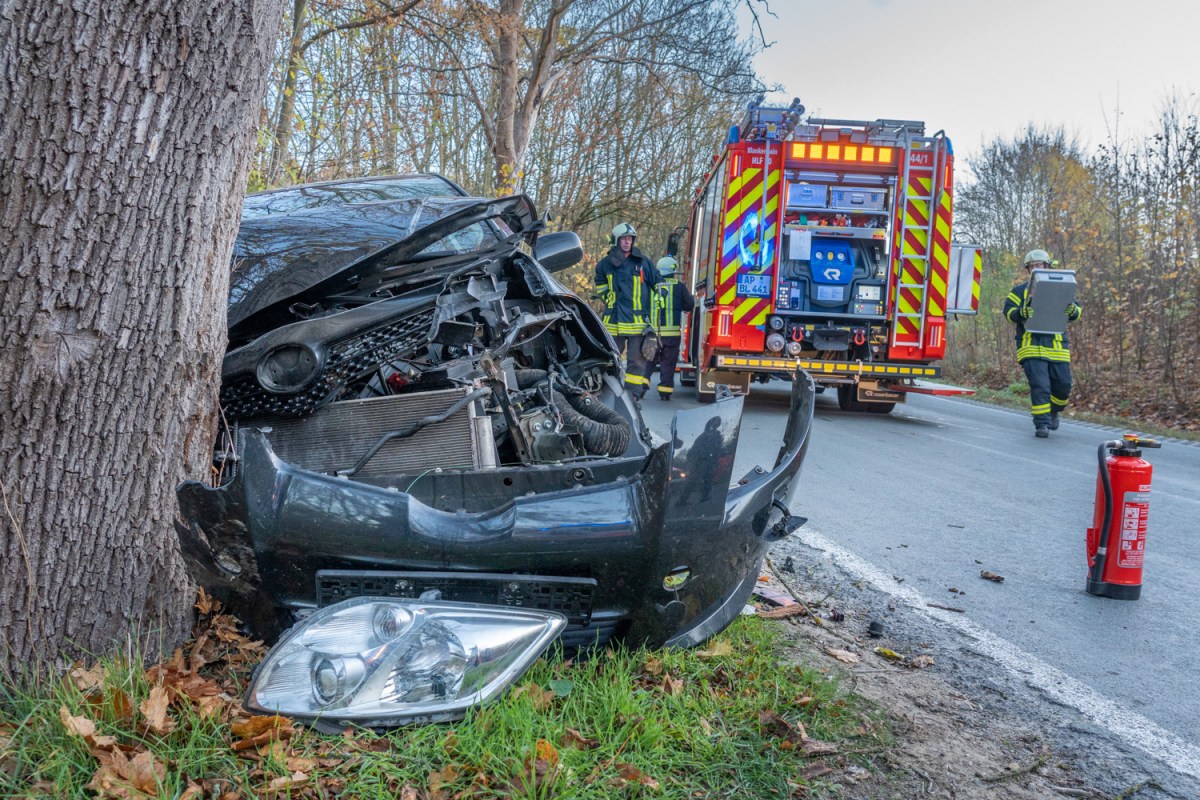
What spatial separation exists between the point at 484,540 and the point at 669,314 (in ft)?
31.7

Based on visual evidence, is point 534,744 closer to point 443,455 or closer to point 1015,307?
point 443,455

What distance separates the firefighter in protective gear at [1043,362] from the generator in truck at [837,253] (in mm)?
629

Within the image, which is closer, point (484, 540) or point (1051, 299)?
point (484, 540)

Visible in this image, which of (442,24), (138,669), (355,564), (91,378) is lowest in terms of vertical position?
(138,669)

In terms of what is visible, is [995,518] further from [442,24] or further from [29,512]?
[442,24]

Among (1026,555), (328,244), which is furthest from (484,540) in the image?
(1026,555)

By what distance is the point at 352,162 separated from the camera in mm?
12430

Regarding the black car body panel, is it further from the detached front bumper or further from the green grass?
the green grass

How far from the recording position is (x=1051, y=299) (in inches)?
373

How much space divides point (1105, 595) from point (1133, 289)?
38.5ft

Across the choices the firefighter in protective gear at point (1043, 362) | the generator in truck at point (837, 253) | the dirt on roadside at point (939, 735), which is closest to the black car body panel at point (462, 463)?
the dirt on roadside at point (939, 735)

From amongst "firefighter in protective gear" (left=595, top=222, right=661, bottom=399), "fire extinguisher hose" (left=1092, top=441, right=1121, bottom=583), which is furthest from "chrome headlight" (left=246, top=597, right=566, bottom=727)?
"firefighter in protective gear" (left=595, top=222, right=661, bottom=399)

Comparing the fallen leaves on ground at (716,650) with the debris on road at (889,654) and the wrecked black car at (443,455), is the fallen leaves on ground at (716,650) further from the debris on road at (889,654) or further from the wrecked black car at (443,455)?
the debris on road at (889,654)

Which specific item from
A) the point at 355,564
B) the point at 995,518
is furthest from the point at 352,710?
the point at 995,518
